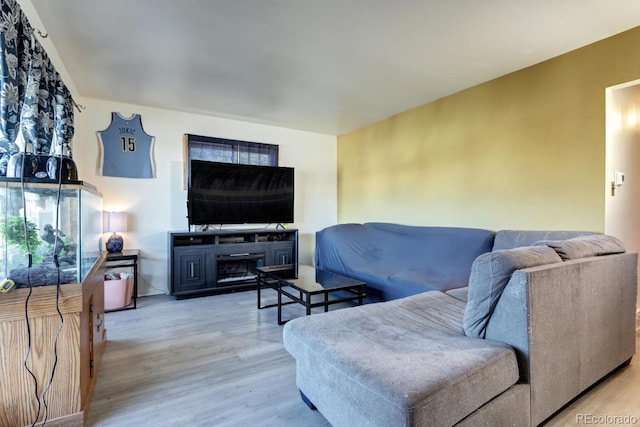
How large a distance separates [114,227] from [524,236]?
4.34 m

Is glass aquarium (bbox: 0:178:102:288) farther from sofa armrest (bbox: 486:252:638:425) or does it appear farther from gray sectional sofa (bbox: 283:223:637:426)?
sofa armrest (bbox: 486:252:638:425)

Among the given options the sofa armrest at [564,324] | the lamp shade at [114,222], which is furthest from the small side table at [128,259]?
the sofa armrest at [564,324]

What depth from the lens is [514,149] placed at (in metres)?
3.00

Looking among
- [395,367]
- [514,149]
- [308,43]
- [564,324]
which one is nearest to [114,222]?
[308,43]

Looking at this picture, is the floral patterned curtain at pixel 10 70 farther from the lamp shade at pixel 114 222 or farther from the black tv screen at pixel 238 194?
the black tv screen at pixel 238 194

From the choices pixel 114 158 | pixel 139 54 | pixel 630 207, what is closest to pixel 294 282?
pixel 139 54

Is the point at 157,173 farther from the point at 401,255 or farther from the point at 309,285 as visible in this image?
the point at 401,255

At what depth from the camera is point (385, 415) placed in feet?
3.52

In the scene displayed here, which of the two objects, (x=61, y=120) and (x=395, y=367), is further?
(x=61, y=120)

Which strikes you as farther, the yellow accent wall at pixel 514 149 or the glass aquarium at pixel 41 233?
the yellow accent wall at pixel 514 149

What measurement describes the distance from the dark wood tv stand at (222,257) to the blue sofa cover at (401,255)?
0.62 meters

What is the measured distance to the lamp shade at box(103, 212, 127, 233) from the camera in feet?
11.6

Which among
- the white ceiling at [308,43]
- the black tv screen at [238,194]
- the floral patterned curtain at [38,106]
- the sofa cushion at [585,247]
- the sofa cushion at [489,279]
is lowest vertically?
the sofa cushion at [489,279]

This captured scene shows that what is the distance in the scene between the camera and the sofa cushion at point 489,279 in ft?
4.77
